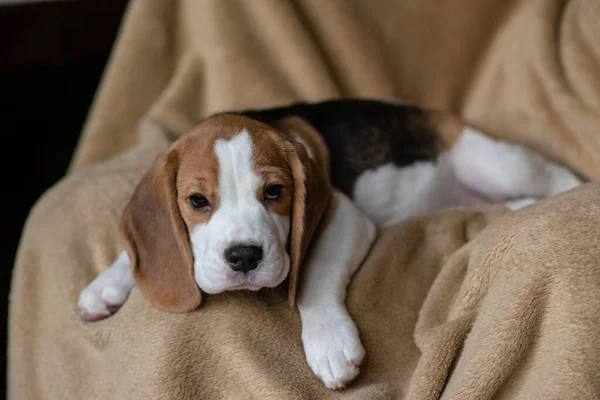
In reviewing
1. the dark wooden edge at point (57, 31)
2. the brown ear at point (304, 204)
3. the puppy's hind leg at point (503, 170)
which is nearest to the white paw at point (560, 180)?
the puppy's hind leg at point (503, 170)

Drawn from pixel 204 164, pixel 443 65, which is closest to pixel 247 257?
pixel 204 164

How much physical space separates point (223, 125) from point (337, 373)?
2.94 ft

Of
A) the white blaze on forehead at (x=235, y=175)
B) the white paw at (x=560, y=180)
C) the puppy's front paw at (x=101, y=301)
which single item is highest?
the white blaze on forehead at (x=235, y=175)

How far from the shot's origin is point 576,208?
2.16 metres

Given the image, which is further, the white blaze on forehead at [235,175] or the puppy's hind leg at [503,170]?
the puppy's hind leg at [503,170]

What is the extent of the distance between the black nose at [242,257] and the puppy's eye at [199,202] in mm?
239

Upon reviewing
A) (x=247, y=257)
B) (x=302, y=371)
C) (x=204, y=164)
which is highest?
(x=204, y=164)

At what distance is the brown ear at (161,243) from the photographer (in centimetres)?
231

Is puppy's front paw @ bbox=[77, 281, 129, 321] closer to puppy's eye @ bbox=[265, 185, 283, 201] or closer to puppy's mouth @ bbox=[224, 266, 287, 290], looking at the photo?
puppy's mouth @ bbox=[224, 266, 287, 290]

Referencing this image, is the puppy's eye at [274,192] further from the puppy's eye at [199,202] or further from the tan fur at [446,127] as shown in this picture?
the tan fur at [446,127]

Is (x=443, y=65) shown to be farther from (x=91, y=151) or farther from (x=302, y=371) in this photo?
(x=302, y=371)

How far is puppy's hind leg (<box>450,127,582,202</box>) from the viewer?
10.5ft

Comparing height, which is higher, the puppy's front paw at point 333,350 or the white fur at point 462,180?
the puppy's front paw at point 333,350

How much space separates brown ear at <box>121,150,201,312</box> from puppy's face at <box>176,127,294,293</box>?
34mm
